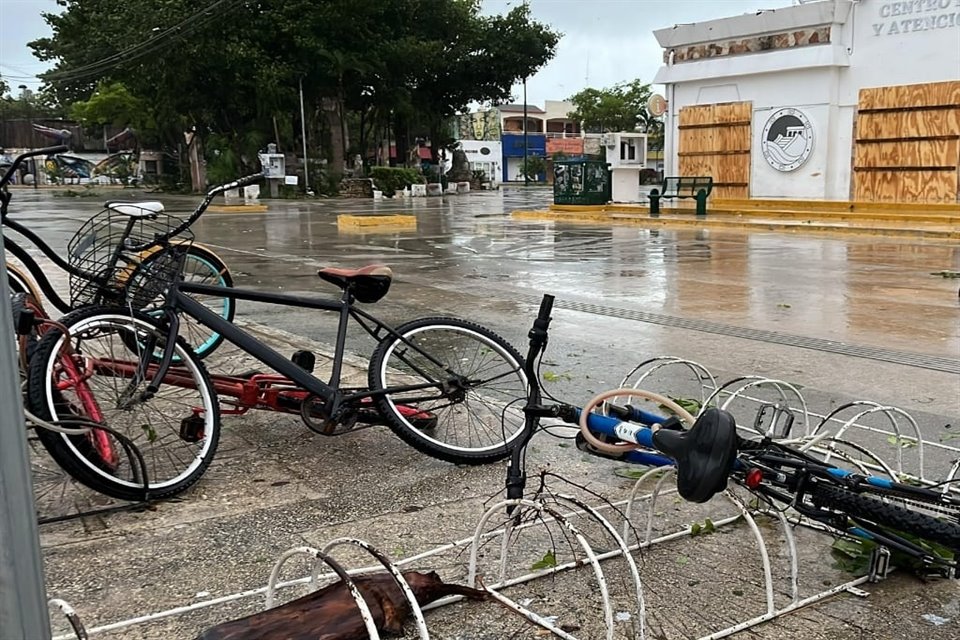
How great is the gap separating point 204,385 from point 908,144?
810 inches

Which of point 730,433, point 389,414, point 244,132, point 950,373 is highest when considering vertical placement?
point 244,132

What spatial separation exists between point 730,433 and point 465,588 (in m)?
1.09

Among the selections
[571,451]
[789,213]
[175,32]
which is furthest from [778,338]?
[175,32]

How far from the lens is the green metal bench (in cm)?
2248

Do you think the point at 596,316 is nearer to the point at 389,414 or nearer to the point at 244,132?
the point at 389,414

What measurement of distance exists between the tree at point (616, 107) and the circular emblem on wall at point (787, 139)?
4647 centimetres

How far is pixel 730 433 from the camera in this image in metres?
2.23

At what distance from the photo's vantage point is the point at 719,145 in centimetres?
2422

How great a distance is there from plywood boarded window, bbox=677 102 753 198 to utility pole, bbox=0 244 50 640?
941 inches

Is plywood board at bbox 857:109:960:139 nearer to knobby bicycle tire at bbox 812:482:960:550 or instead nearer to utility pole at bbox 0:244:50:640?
knobby bicycle tire at bbox 812:482:960:550

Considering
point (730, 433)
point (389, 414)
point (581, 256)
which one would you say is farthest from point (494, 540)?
point (581, 256)

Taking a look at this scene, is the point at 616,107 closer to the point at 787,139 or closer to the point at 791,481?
the point at 787,139

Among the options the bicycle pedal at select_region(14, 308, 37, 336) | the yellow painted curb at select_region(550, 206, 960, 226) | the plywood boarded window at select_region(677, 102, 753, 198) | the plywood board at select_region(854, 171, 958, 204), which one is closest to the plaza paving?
the bicycle pedal at select_region(14, 308, 37, 336)

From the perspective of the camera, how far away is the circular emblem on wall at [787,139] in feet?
73.2
